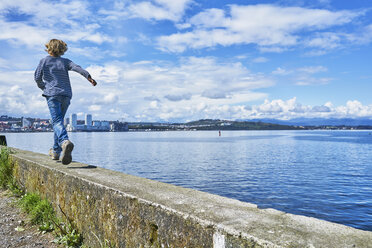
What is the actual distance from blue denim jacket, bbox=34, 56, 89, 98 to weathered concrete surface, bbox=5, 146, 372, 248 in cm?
200

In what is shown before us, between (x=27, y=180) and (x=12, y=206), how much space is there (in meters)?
0.59

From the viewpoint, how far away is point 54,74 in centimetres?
576

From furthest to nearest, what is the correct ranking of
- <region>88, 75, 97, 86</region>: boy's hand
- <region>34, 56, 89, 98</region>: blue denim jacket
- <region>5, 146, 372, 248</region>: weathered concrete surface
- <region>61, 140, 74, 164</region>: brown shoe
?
<region>34, 56, 89, 98</region>: blue denim jacket → <region>88, 75, 97, 86</region>: boy's hand → <region>61, 140, 74, 164</region>: brown shoe → <region>5, 146, 372, 248</region>: weathered concrete surface

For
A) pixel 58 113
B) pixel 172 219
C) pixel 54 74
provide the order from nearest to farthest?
pixel 172 219 → pixel 54 74 → pixel 58 113

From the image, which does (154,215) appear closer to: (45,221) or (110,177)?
(110,177)

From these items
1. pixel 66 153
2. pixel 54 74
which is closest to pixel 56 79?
pixel 54 74

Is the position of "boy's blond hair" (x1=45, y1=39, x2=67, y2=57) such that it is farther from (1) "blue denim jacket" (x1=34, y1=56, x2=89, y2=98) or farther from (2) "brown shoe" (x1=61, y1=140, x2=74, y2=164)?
(2) "brown shoe" (x1=61, y1=140, x2=74, y2=164)

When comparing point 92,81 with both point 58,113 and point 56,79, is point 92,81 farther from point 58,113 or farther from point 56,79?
point 58,113

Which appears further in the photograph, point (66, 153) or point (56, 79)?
point (56, 79)

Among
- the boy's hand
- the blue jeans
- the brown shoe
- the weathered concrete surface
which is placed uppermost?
the boy's hand

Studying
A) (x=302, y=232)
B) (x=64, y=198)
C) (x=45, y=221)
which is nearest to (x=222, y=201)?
(x=302, y=232)

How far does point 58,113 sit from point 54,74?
2.71 feet

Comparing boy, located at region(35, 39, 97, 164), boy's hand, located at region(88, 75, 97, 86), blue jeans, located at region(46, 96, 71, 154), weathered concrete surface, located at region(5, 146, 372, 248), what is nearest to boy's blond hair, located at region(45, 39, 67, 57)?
boy, located at region(35, 39, 97, 164)

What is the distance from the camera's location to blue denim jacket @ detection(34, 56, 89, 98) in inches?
226
